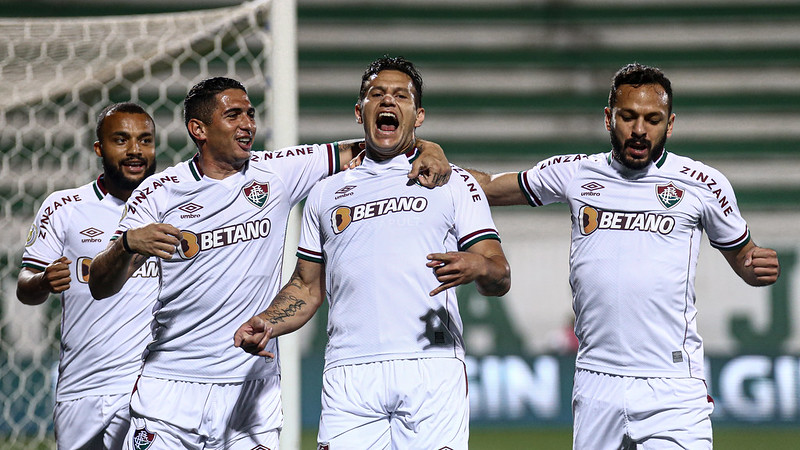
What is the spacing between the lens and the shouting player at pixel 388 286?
3363 mm

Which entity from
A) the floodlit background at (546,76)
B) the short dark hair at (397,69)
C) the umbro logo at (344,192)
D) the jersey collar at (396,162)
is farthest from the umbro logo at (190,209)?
the floodlit background at (546,76)

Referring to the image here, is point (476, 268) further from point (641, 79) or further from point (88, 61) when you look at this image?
point (88, 61)

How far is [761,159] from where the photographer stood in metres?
14.8

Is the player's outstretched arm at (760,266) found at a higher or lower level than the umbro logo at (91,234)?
lower

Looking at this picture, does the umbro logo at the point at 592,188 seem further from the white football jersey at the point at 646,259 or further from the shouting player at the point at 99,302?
the shouting player at the point at 99,302

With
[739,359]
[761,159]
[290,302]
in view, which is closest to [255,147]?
[739,359]

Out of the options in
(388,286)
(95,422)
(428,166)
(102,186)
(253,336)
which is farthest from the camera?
(102,186)

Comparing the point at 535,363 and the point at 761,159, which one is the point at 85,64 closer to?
the point at 535,363

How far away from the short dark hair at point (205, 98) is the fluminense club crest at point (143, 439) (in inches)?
50.6

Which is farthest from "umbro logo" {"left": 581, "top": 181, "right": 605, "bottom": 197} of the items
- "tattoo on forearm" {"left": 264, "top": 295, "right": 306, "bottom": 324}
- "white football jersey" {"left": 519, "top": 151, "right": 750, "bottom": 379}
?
"tattoo on forearm" {"left": 264, "top": 295, "right": 306, "bottom": 324}

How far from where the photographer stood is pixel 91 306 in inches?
179

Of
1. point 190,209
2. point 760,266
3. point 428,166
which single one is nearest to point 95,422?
point 190,209

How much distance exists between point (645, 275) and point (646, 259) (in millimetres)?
66

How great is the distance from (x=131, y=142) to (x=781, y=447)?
23.7 feet
